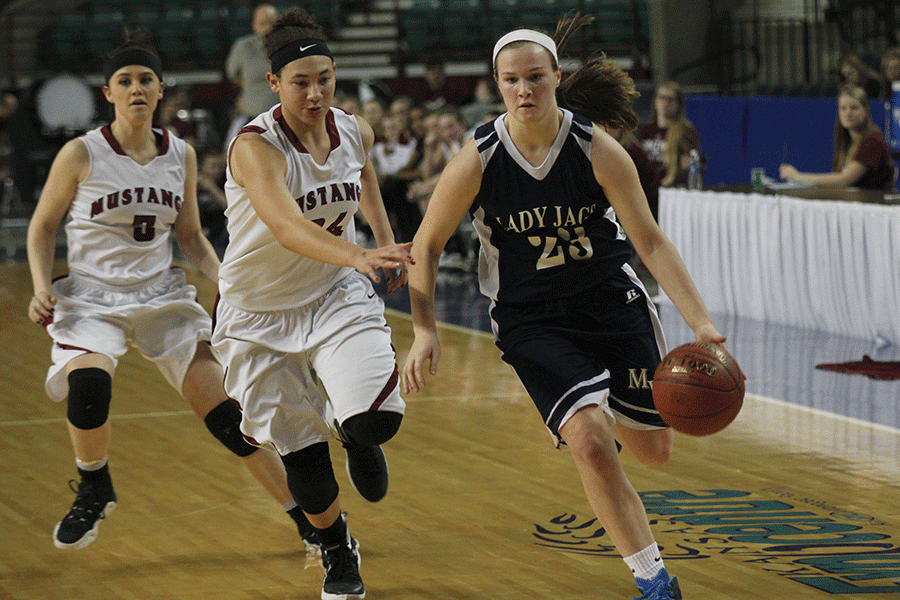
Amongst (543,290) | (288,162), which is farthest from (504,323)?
(288,162)

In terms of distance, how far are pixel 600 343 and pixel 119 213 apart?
5.72 ft

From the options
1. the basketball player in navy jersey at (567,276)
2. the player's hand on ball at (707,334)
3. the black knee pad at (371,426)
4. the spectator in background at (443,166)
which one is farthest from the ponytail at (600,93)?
the spectator in background at (443,166)

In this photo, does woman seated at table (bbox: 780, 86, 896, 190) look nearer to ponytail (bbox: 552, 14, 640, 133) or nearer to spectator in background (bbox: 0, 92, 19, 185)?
ponytail (bbox: 552, 14, 640, 133)

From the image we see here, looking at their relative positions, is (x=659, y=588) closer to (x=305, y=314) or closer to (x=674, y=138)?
(x=305, y=314)

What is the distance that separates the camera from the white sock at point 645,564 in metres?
3.17

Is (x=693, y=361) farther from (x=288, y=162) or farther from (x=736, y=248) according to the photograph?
(x=736, y=248)

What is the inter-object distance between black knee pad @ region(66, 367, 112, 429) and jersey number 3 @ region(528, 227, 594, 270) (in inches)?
59.0

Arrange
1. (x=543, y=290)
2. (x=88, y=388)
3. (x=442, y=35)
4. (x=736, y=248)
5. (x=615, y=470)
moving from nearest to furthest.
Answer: (x=615, y=470)
(x=543, y=290)
(x=88, y=388)
(x=736, y=248)
(x=442, y=35)

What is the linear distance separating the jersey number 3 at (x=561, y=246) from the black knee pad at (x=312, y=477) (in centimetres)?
84

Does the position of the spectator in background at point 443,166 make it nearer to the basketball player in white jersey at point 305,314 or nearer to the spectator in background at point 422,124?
the spectator in background at point 422,124

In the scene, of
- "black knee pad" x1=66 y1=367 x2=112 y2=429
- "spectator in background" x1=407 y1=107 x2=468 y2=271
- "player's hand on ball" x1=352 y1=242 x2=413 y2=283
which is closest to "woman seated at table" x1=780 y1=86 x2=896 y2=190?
"spectator in background" x1=407 y1=107 x2=468 y2=271

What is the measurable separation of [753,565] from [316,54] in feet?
6.43

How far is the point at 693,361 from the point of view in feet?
10.5

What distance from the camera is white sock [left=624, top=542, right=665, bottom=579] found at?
3174 millimetres
